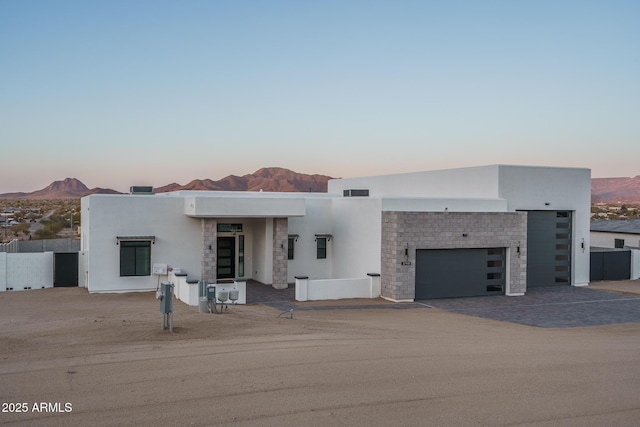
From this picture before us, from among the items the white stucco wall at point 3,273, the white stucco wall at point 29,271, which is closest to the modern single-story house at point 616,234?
the white stucco wall at point 29,271

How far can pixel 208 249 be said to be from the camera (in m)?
23.7

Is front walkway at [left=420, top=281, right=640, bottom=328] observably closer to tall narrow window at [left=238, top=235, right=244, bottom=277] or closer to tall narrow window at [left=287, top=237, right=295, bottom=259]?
tall narrow window at [left=287, top=237, right=295, bottom=259]

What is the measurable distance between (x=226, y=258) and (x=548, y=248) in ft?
44.1

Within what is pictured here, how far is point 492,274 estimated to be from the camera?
23.8 metres

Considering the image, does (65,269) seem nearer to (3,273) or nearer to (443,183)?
(3,273)

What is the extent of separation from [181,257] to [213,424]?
17.3 m

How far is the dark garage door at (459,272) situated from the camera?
2234cm

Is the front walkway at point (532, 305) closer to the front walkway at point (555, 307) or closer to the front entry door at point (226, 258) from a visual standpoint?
the front walkway at point (555, 307)

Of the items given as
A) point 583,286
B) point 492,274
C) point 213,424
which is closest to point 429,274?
point 492,274

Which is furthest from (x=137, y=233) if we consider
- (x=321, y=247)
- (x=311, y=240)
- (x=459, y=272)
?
(x=459, y=272)

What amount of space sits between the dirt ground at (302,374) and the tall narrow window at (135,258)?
815 centimetres

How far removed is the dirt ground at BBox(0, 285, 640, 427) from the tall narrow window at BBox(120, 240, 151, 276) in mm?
8154

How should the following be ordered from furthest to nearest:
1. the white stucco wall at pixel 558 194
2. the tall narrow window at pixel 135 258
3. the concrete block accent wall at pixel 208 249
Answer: the white stucco wall at pixel 558 194 < the concrete block accent wall at pixel 208 249 < the tall narrow window at pixel 135 258

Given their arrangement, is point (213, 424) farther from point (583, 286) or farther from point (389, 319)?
point (583, 286)
